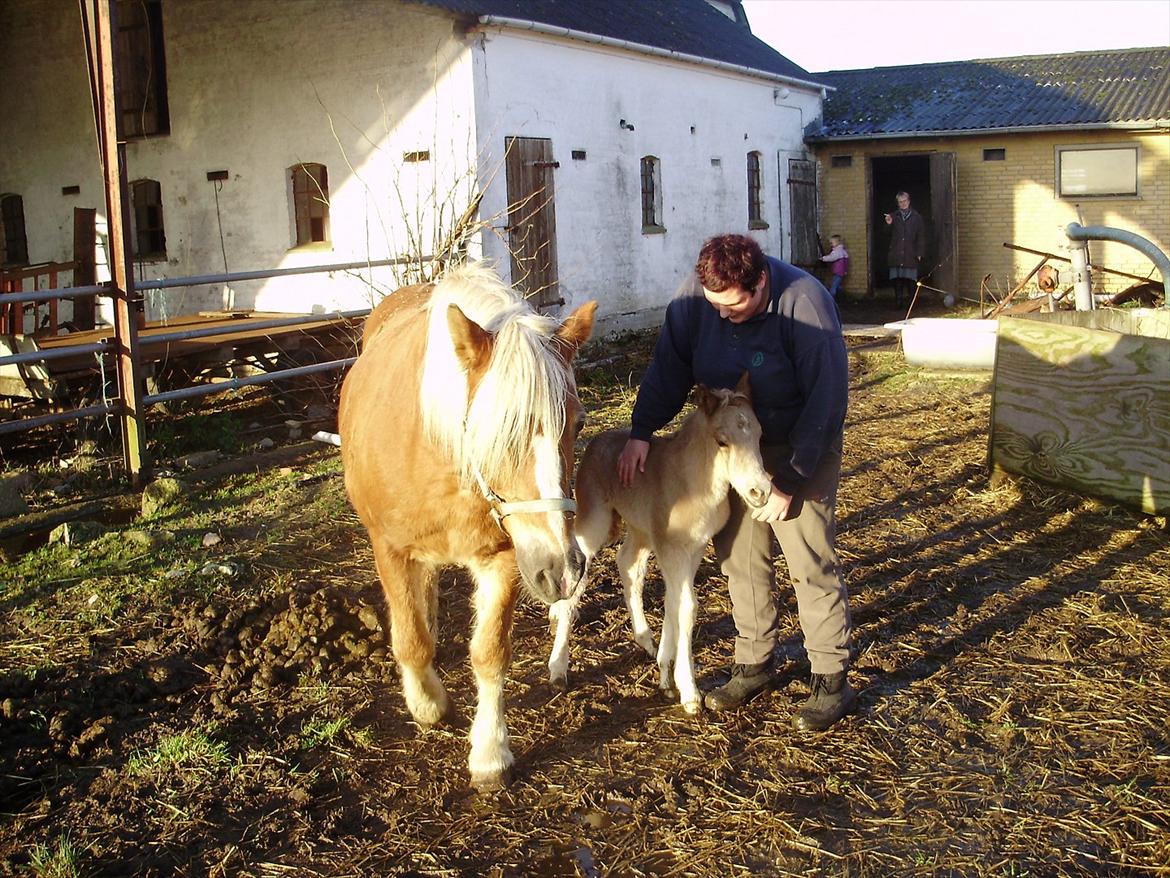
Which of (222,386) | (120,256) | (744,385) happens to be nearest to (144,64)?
(222,386)

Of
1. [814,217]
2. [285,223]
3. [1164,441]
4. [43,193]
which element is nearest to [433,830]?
[1164,441]

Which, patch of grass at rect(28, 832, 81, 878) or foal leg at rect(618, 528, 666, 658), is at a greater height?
foal leg at rect(618, 528, 666, 658)

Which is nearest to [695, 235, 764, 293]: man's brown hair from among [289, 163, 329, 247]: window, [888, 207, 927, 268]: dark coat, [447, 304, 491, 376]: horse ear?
[447, 304, 491, 376]: horse ear

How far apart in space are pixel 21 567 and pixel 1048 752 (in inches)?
208

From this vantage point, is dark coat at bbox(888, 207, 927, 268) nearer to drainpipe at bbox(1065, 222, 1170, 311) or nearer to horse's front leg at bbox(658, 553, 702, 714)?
drainpipe at bbox(1065, 222, 1170, 311)

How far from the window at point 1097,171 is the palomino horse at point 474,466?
64.5 ft

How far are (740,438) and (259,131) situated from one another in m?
11.7

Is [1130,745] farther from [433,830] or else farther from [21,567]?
[21,567]

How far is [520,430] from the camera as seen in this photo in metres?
3.28

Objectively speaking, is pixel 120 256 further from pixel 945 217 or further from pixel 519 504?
pixel 945 217

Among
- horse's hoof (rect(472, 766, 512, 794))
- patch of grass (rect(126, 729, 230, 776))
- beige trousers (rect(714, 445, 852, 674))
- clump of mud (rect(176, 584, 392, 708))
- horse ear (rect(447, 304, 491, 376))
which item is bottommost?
horse's hoof (rect(472, 766, 512, 794))

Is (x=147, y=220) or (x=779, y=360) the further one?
(x=147, y=220)

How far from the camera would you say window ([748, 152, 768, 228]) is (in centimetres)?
2050

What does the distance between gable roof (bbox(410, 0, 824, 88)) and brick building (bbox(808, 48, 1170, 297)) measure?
198cm
